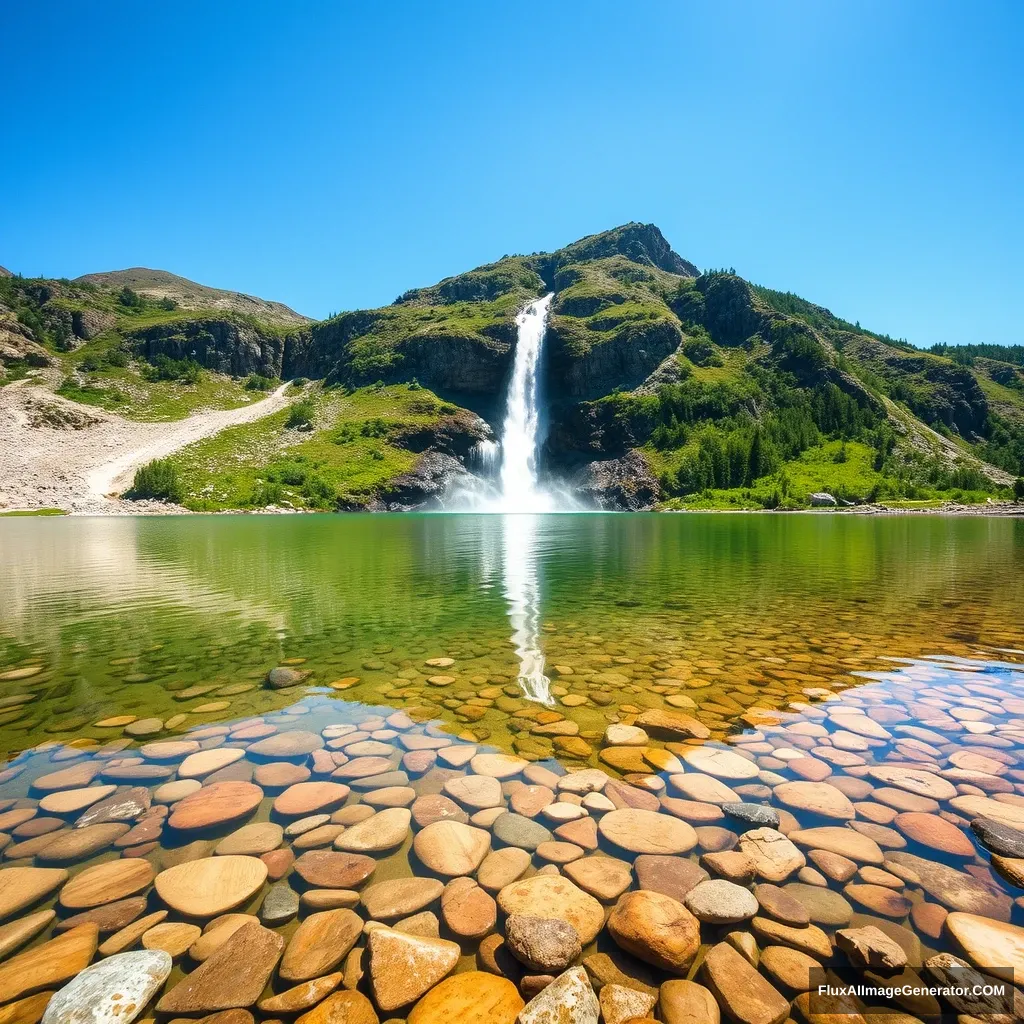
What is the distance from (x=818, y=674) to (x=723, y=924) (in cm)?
750

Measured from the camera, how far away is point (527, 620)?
48.0 feet

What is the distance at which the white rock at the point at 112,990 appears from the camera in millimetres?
3070

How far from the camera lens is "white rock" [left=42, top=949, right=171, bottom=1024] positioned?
3.07 meters

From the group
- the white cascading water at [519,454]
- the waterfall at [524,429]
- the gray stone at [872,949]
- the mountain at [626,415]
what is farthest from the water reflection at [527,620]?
the waterfall at [524,429]

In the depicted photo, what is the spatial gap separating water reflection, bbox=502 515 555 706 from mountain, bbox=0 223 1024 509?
9565 cm

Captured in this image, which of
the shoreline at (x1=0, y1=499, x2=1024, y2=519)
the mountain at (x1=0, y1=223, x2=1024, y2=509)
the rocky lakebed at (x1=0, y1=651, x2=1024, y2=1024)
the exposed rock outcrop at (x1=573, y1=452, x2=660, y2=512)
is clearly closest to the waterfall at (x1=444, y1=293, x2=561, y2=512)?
the mountain at (x1=0, y1=223, x2=1024, y2=509)

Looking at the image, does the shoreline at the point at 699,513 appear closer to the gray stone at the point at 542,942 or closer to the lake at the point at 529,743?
the lake at the point at 529,743

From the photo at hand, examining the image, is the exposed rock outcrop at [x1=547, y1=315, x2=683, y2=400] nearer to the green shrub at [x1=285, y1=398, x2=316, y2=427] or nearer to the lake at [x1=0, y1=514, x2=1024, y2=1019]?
the green shrub at [x1=285, y1=398, x2=316, y2=427]

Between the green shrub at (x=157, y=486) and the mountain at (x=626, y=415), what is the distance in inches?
135

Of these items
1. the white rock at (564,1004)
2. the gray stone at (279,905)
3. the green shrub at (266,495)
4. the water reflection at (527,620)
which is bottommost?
the water reflection at (527,620)

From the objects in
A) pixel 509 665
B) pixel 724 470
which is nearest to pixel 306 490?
pixel 724 470

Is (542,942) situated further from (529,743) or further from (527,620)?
(527,620)

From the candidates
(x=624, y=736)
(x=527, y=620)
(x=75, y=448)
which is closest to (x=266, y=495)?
(x=75, y=448)

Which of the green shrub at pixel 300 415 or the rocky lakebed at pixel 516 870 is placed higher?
the green shrub at pixel 300 415
